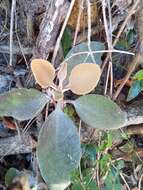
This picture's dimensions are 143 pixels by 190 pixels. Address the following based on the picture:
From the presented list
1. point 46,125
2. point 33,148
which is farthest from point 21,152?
point 46,125

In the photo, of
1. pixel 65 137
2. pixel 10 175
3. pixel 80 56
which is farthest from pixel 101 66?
pixel 10 175

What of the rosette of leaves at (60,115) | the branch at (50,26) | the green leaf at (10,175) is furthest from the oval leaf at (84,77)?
the green leaf at (10,175)

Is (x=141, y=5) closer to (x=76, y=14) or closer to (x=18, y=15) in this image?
(x=76, y=14)

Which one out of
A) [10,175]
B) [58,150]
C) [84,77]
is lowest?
[10,175]

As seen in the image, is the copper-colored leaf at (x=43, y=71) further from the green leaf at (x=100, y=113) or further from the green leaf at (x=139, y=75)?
the green leaf at (x=139, y=75)

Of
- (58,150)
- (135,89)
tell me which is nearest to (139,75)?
(135,89)

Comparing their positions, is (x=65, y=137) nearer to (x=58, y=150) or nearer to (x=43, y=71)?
(x=58, y=150)

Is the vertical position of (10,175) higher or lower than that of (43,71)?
lower

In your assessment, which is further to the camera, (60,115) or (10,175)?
(10,175)

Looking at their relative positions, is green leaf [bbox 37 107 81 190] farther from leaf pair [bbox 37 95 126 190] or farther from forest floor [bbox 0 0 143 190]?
forest floor [bbox 0 0 143 190]
